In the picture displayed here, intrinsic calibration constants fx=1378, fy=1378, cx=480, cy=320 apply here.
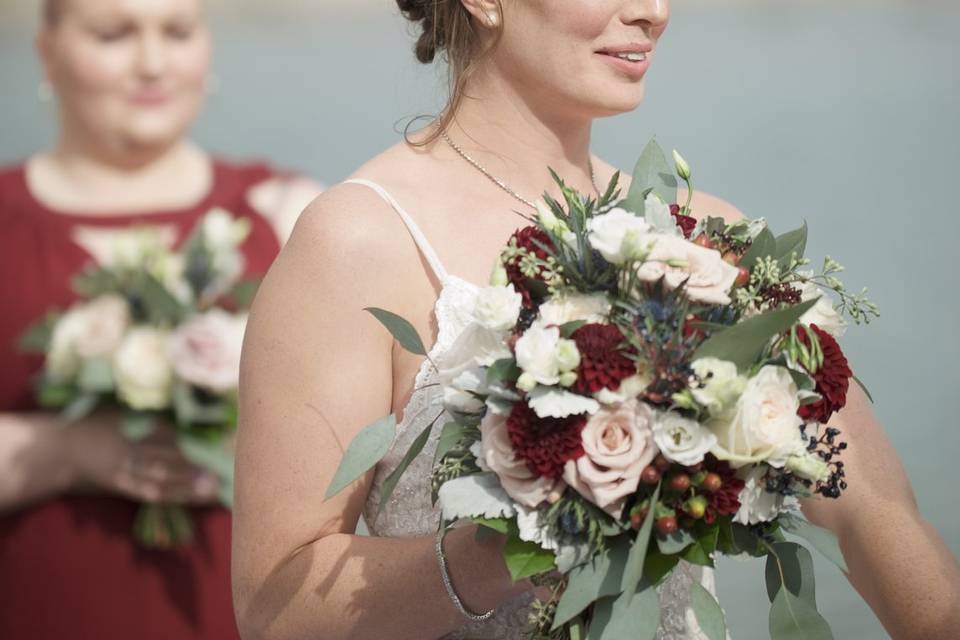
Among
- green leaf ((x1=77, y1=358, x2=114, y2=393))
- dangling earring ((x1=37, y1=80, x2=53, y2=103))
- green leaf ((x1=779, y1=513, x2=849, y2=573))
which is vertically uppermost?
green leaf ((x1=779, y1=513, x2=849, y2=573))

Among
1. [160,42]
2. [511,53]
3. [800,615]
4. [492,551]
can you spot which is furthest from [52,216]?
[800,615]

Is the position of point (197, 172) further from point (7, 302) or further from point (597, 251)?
point (597, 251)

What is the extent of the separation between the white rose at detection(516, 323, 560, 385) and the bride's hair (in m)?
0.71

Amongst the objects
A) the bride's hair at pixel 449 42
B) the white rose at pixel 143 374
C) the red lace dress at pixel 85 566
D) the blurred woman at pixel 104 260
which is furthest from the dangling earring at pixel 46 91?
the bride's hair at pixel 449 42

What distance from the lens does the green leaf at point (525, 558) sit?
5.00 feet

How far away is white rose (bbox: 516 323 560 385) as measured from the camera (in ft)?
4.89

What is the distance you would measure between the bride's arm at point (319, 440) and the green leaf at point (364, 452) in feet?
0.69

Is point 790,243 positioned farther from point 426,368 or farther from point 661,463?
point 426,368

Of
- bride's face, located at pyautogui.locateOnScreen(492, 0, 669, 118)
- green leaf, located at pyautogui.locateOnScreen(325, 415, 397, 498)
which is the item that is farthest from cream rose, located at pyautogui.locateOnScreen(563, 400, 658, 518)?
bride's face, located at pyautogui.locateOnScreen(492, 0, 669, 118)

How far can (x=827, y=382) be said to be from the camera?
62.7 inches

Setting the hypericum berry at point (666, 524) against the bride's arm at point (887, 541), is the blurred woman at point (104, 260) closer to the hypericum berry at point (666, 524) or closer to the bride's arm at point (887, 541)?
the bride's arm at point (887, 541)

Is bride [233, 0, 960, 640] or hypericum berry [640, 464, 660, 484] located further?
bride [233, 0, 960, 640]

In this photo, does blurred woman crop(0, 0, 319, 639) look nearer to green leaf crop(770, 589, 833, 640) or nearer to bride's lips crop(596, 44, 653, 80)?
bride's lips crop(596, 44, 653, 80)

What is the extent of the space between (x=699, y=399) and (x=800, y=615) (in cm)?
36
